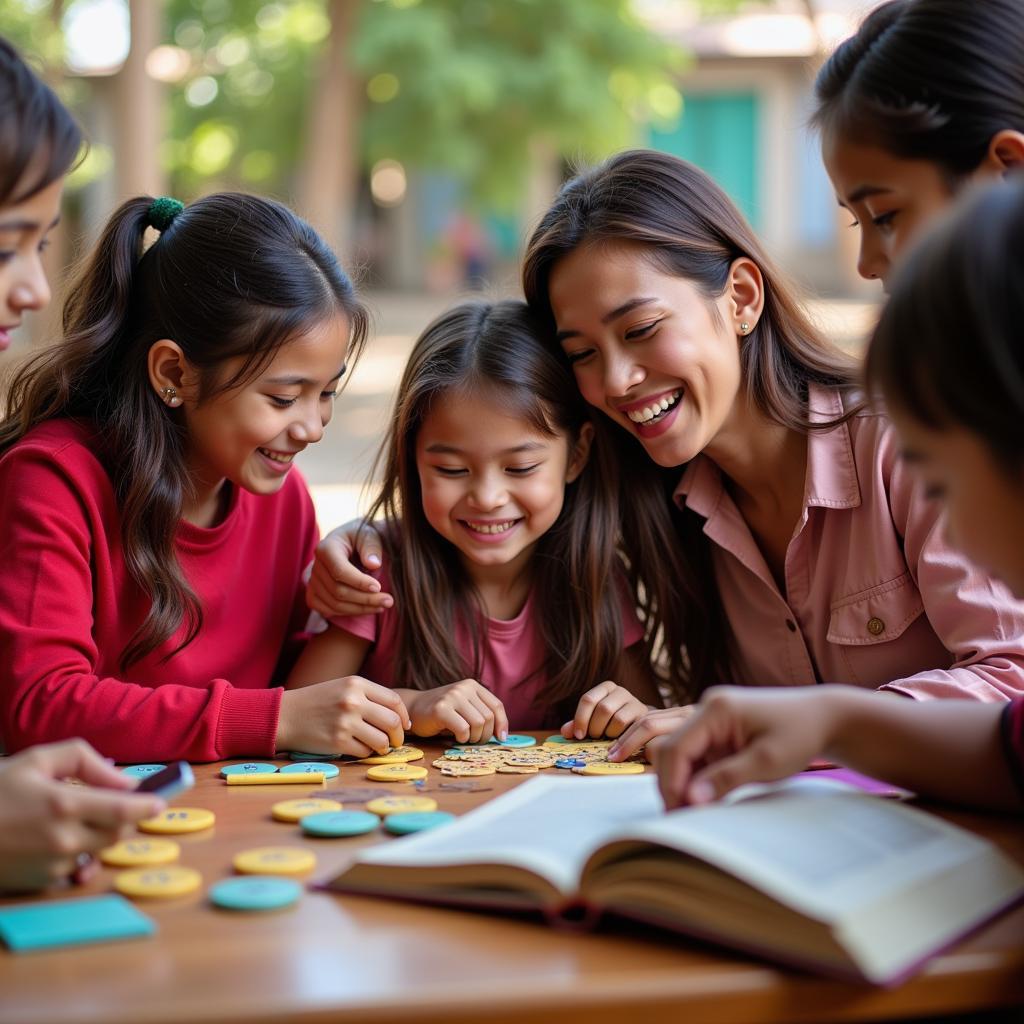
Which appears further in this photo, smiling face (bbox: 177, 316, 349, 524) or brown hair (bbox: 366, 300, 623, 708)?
brown hair (bbox: 366, 300, 623, 708)

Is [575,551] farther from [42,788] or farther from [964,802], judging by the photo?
[42,788]

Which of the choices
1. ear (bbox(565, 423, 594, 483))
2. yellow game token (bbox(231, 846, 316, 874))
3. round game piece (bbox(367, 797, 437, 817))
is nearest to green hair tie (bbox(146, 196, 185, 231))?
ear (bbox(565, 423, 594, 483))

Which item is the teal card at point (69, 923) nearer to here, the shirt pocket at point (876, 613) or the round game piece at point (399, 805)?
the round game piece at point (399, 805)

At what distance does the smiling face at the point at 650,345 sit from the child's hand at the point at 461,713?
45 cm

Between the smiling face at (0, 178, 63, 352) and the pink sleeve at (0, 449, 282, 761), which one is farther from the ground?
the smiling face at (0, 178, 63, 352)

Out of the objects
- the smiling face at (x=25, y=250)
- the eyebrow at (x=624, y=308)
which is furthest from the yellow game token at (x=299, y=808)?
the eyebrow at (x=624, y=308)

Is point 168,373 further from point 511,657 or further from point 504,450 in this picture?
point 511,657

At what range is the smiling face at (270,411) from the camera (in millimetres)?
1855

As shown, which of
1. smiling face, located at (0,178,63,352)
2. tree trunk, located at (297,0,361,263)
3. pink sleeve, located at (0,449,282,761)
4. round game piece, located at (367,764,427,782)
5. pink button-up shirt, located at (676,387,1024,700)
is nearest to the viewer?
smiling face, located at (0,178,63,352)

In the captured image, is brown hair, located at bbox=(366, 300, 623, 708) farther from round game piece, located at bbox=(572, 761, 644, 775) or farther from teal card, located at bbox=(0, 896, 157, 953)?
teal card, located at bbox=(0, 896, 157, 953)

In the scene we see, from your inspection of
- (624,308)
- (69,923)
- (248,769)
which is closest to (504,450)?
(624,308)

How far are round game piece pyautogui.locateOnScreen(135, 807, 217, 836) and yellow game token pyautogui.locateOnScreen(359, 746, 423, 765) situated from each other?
1.08 ft

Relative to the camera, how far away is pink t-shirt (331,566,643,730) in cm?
205

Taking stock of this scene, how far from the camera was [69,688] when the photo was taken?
1.64 metres
